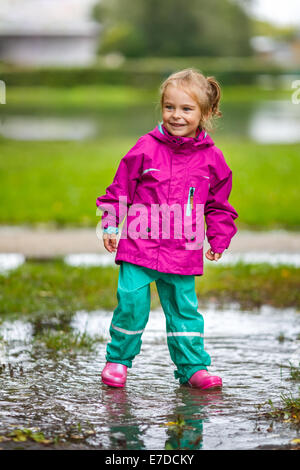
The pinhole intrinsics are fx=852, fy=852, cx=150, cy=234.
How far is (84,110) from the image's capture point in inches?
1393

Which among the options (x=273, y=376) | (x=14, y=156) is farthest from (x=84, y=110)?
(x=273, y=376)

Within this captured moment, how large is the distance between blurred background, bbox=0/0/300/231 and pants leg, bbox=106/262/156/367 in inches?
33.1

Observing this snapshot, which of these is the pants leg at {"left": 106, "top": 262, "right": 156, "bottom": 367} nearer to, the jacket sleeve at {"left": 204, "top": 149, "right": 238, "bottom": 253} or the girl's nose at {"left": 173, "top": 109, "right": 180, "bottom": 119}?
the jacket sleeve at {"left": 204, "top": 149, "right": 238, "bottom": 253}

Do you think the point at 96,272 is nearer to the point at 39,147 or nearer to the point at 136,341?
the point at 136,341

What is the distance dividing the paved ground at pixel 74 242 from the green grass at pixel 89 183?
1.64 feet

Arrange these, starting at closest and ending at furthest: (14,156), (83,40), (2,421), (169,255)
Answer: (2,421) → (169,255) → (14,156) → (83,40)

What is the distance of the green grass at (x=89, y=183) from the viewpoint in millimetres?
9625

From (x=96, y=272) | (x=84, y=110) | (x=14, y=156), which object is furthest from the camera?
(x=84, y=110)

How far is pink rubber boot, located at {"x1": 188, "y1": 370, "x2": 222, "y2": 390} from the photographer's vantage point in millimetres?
4055

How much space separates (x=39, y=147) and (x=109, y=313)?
A: 42.9 ft

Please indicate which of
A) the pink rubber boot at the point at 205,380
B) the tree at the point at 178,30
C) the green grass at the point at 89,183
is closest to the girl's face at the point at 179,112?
the pink rubber boot at the point at 205,380

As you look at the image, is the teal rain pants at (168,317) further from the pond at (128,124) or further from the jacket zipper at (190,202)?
the pond at (128,124)

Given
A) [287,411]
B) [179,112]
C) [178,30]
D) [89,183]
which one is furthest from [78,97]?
[287,411]

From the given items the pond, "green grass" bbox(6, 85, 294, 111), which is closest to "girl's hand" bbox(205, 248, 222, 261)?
the pond
